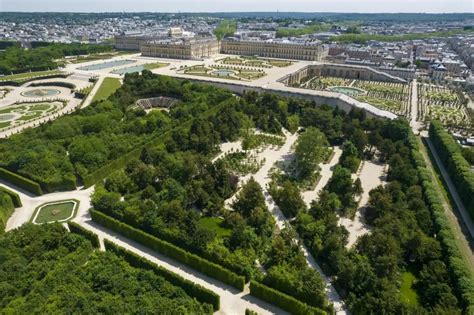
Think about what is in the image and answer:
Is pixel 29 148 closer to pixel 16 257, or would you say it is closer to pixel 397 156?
pixel 16 257

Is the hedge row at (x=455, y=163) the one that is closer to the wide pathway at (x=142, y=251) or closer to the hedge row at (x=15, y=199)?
the wide pathway at (x=142, y=251)

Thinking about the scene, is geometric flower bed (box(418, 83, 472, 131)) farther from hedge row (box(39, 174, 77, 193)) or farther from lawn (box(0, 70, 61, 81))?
lawn (box(0, 70, 61, 81))

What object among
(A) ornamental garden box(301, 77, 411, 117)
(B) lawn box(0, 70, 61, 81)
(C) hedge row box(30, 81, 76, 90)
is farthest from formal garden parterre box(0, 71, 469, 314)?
(B) lawn box(0, 70, 61, 81)

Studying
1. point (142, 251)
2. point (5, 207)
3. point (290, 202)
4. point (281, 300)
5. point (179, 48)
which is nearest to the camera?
A: point (281, 300)

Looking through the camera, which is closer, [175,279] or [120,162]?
[175,279]

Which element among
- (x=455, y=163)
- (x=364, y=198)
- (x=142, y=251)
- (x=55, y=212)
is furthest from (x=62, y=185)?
(x=455, y=163)

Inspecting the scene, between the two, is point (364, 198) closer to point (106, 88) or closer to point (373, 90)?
point (373, 90)

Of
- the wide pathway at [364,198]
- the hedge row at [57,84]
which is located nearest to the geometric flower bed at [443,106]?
the wide pathway at [364,198]

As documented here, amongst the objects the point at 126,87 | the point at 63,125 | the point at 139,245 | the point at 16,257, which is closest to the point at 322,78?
the point at 126,87
